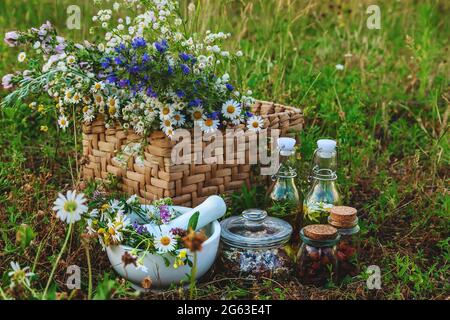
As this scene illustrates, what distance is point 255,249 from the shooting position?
210 centimetres

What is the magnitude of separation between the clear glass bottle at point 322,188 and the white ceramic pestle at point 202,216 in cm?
31

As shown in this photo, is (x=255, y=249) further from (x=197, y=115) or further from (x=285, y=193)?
(x=197, y=115)

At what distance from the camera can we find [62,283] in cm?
204

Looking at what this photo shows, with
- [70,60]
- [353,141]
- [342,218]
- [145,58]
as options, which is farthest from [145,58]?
[353,141]

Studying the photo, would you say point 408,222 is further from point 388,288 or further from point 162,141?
point 162,141

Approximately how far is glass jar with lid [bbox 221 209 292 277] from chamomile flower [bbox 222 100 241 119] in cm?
34

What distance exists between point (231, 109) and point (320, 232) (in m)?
0.52

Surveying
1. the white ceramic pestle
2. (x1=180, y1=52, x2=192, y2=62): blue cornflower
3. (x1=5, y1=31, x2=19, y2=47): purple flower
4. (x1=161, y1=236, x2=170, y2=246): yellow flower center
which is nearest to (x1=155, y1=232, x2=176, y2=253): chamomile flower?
(x1=161, y1=236, x2=170, y2=246): yellow flower center

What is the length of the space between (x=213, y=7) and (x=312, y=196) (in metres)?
1.65

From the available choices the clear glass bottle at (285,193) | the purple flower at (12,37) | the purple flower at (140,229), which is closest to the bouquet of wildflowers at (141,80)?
the purple flower at (12,37)

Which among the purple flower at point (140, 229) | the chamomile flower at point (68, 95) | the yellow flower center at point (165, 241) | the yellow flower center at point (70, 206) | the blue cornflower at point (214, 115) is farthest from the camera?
the chamomile flower at point (68, 95)

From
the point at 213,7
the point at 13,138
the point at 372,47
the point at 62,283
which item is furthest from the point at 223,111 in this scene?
the point at 372,47

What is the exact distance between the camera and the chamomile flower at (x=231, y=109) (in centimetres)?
225

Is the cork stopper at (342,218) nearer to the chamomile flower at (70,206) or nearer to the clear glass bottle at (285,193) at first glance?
the clear glass bottle at (285,193)
